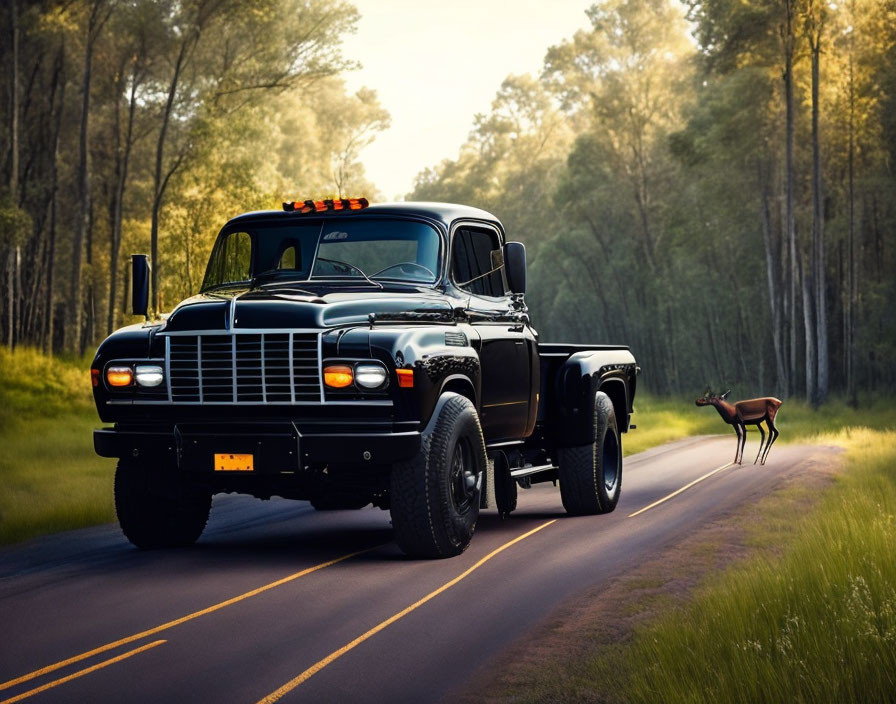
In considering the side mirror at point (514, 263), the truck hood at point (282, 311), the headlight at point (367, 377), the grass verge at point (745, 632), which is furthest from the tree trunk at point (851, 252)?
the headlight at point (367, 377)

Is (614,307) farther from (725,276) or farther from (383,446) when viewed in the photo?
(383,446)

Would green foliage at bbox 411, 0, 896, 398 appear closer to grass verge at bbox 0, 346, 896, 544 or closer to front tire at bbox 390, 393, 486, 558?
grass verge at bbox 0, 346, 896, 544

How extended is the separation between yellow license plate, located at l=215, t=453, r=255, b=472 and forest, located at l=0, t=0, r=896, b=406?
23.8 meters

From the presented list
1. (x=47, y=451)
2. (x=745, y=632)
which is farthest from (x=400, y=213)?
(x=47, y=451)

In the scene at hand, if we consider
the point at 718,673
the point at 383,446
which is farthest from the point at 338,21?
the point at 718,673

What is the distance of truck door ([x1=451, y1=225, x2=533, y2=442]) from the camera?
11.5m

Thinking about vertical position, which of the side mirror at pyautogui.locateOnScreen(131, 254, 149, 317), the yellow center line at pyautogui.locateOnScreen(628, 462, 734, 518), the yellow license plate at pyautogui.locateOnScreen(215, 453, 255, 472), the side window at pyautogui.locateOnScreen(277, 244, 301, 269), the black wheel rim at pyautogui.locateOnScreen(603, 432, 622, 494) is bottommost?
the yellow center line at pyautogui.locateOnScreen(628, 462, 734, 518)

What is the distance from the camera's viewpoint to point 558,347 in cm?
1394

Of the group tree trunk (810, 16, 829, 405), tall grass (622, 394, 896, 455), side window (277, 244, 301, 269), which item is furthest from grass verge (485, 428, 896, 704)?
tree trunk (810, 16, 829, 405)

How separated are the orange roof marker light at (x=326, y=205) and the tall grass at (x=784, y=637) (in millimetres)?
4426

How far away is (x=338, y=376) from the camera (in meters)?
9.77

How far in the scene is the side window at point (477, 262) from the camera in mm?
11719

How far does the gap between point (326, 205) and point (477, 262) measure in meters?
1.49

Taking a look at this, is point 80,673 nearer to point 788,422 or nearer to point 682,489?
point 682,489
